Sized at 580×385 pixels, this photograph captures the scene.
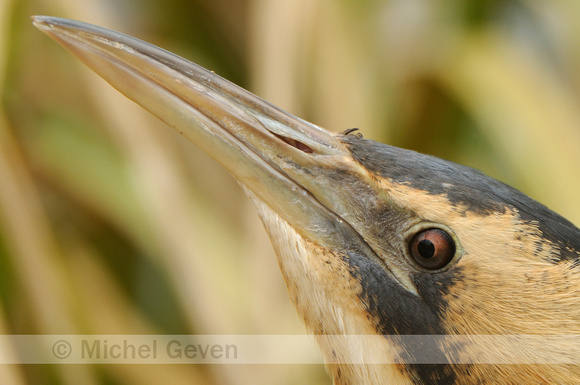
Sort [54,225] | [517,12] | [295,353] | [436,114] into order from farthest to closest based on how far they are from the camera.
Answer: [517,12]
[436,114]
[54,225]
[295,353]

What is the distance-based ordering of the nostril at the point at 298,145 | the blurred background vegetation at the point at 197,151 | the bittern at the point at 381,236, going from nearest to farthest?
1. the bittern at the point at 381,236
2. the nostril at the point at 298,145
3. the blurred background vegetation at the point at 197,151

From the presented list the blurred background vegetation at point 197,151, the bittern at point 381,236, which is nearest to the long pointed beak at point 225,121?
the bittern at point 381,236

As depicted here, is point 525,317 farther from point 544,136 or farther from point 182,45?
point 182,45

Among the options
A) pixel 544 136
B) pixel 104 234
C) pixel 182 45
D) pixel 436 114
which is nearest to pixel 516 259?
pixel 544 136

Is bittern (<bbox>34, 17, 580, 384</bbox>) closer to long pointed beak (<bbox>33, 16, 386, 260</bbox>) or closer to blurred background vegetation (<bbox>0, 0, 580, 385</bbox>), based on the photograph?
long pointed beak (<bbox>33, 16, 386, 260</bbox>)

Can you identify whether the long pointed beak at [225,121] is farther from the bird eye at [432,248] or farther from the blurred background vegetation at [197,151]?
the blurred background vegetation at [197,151]

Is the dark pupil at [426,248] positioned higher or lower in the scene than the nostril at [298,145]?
lower

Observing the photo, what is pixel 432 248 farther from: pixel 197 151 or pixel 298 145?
pixel 197 151
